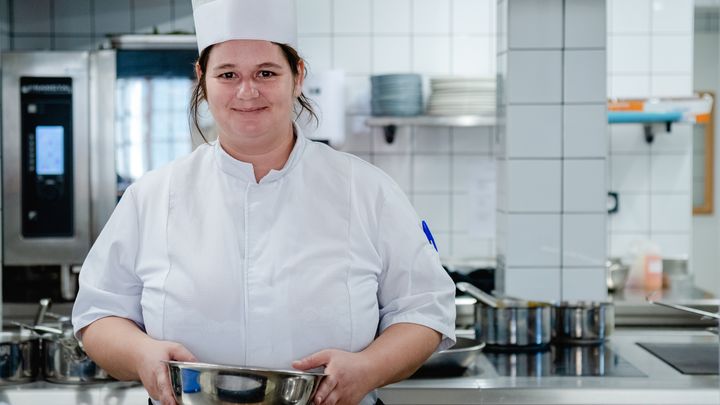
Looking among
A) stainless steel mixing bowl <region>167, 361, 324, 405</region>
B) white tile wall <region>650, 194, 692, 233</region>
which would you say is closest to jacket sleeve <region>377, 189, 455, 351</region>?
stainless steel mixing bowl <region>167, 361, 324, 405</region>

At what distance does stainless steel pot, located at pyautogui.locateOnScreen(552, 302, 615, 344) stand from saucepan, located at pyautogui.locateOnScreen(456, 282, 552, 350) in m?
0.09

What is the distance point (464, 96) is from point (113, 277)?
9.77 ft

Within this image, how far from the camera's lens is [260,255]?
166cm

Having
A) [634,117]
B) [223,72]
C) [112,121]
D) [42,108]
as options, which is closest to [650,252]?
[634,117]

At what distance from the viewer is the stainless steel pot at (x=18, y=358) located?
2.36m

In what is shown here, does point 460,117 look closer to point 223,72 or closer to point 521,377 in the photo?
point 521,377

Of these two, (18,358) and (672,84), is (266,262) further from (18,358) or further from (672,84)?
(672,84)

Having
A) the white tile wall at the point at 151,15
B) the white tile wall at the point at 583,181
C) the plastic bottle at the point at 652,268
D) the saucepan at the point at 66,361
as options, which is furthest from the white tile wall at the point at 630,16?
the saucepan at the point at 66,361

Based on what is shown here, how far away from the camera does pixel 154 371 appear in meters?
1.53

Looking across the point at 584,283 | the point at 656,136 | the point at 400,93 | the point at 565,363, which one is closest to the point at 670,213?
the point at 656,136

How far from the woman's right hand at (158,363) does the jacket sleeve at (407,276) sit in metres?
0.37

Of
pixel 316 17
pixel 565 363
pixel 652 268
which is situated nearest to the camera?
pixel 565 363

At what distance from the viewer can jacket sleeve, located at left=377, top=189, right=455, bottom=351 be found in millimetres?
1695

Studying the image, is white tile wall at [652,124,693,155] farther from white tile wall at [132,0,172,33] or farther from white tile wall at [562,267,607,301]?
white tile wall at [132,0,172,33]
